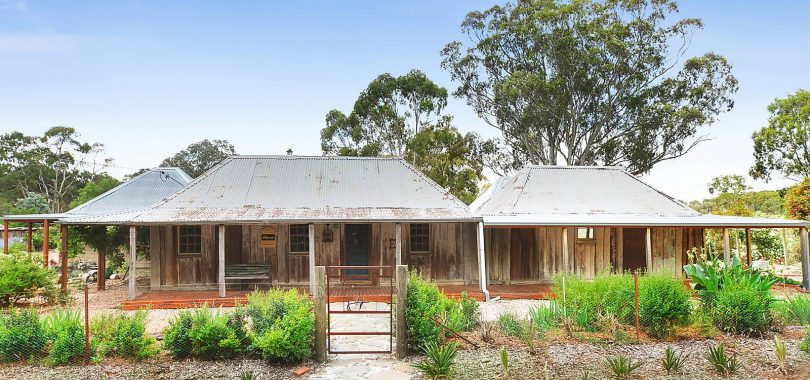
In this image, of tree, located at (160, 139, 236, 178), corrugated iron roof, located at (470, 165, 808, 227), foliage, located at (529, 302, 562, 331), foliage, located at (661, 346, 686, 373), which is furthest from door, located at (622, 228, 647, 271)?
tree, located at (160, 139, 236, 178)

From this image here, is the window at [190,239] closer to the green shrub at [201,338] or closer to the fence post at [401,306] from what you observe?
the green shrub at [201,338]

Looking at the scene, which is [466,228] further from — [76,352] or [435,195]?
[76,352]

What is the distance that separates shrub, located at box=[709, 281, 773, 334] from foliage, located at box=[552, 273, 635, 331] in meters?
1.43

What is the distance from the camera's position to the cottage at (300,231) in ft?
48.4

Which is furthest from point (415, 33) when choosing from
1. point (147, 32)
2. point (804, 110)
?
point (804, 110)

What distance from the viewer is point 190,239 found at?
15.4 meters

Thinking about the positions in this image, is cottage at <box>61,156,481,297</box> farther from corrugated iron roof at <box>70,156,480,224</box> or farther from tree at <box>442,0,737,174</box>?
tree at <box>442,0,737,174</box>

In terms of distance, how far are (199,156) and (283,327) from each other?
42713 mm

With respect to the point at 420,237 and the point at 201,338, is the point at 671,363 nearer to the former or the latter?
the point at 201,338

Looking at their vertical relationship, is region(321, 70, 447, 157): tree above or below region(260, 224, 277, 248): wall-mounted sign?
above

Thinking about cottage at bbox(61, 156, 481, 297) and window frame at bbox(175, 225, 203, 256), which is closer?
cottage at bbox(61, 156, 481, 297)

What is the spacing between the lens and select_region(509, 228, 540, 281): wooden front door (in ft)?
53.9

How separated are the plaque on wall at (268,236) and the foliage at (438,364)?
28.6ft

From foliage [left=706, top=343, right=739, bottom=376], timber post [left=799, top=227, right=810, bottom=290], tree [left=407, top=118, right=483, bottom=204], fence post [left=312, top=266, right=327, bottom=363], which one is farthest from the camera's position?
tree [left=407, top=118, right=483, bottom=204]
